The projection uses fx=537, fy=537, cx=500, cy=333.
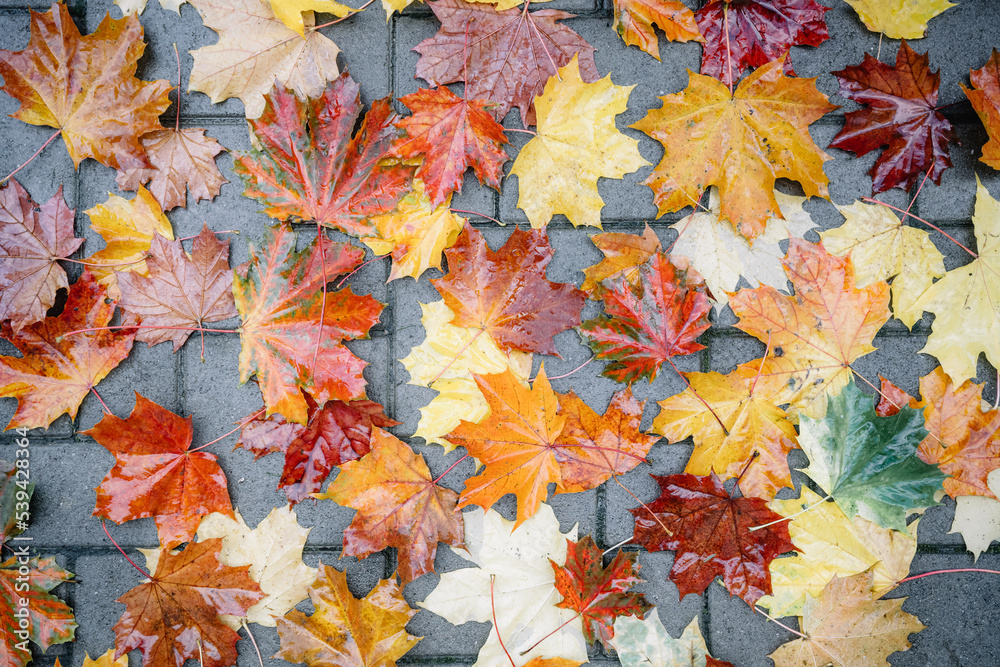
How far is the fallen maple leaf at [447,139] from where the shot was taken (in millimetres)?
1312

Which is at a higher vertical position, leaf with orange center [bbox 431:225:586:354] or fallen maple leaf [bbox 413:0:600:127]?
fallen maple leaf [bbox 413:0:600:127]

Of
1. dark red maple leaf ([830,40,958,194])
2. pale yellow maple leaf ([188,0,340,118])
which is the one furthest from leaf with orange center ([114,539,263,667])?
dark red maple leaf ([830,40,958,194])

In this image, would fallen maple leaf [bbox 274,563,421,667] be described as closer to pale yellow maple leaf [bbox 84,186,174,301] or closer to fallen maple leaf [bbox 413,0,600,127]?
pale yellow maple leaf [bbox 84,186,174,301]

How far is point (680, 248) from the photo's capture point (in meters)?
1.40

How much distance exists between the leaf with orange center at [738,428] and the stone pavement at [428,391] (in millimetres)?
55

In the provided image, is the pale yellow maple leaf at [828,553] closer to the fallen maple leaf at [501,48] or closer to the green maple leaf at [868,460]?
the green maple leaf at [868,460]

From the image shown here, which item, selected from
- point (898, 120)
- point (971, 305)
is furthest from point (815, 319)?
point (898, 120)

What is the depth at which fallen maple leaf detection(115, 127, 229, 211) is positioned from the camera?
4.60ft

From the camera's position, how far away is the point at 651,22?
1.38 metres

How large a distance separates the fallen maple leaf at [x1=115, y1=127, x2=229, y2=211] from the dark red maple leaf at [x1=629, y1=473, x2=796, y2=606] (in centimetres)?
141

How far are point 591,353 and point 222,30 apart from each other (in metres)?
1.25

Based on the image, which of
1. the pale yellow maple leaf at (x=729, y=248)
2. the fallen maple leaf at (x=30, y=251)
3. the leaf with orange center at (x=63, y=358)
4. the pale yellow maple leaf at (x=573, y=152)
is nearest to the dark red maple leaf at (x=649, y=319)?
the pale yellow maple leaf at (x=729, y=248)

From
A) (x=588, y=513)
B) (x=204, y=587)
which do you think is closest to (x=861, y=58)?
(x=588, y=513)

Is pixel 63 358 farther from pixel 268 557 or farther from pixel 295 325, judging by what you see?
pixel 268 557
